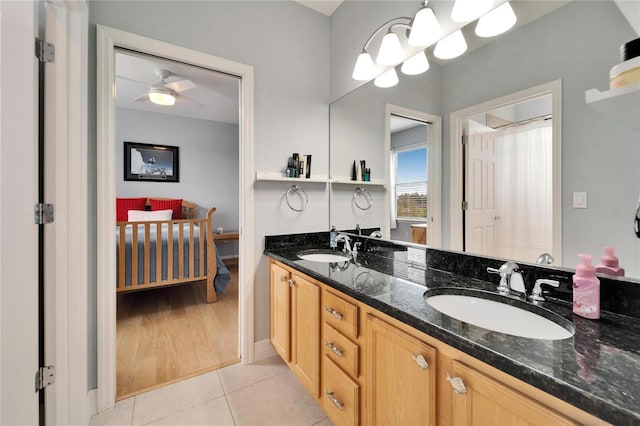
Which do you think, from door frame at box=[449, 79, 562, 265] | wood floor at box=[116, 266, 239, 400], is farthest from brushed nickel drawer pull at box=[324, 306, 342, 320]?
wood floor at box=[116, 266, 239, 400]

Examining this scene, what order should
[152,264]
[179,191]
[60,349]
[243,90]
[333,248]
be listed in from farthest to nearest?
[179,191]
[152,264]
[333,248]
[243,90]
[60,349]

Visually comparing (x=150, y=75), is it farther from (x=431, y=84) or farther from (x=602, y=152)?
(x=602, y=152)

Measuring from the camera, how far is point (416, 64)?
153cm

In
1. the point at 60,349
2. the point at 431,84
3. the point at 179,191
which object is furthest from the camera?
the point at 179,191

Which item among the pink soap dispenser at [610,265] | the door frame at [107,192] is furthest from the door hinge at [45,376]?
the pink soap dispenser at [610,265]

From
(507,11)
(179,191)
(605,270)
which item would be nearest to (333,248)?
(605,270)

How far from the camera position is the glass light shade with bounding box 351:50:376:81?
1.81m

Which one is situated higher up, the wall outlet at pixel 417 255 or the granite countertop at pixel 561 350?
the wall outlet at pixel 417 255

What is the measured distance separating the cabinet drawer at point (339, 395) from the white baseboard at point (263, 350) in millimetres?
809

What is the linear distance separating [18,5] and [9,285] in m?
1.07

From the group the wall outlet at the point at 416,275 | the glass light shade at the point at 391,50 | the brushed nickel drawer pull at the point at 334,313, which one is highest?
the glass light shade at the point at 391,50

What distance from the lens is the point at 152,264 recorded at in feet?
9.39

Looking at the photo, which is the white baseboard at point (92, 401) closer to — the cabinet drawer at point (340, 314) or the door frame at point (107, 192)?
the door frame at point (107, 192)

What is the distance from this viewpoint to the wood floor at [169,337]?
1829mm
